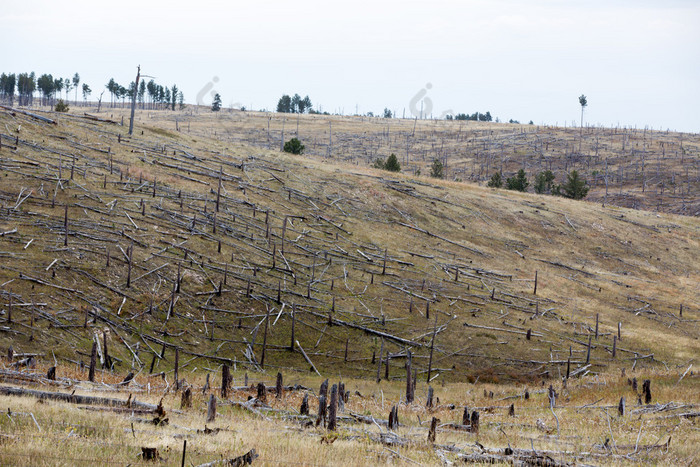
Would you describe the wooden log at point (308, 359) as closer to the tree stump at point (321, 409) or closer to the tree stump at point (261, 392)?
the tree stump at point (261, 392)

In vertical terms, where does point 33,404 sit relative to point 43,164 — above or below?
below

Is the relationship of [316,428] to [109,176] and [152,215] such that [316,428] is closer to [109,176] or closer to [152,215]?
[152,215]

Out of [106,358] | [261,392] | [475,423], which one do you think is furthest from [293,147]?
[475,423]

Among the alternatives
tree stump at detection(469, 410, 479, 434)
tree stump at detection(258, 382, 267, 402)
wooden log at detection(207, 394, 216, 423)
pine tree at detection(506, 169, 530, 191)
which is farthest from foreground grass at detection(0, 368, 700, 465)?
pine tree at detection(506, 169, 530, 191)

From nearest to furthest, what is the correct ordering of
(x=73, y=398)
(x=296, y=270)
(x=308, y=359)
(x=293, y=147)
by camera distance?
(x=73, y=398) → (x=308, y=359) → (x=296, y=270) → (x=293, y=147)

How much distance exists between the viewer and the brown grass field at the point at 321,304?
16.4 metres

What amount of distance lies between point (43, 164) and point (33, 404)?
41186 millimetres

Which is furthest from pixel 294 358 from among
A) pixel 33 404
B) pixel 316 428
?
pixel 33 404

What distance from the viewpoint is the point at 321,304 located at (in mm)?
44094

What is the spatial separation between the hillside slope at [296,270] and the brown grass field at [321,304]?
0.20 meters

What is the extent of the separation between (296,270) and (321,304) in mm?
4699

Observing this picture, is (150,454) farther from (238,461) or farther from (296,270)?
(296,270)

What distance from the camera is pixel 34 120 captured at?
65.4m

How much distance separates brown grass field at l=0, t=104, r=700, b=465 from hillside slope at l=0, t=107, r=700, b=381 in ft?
0.66
